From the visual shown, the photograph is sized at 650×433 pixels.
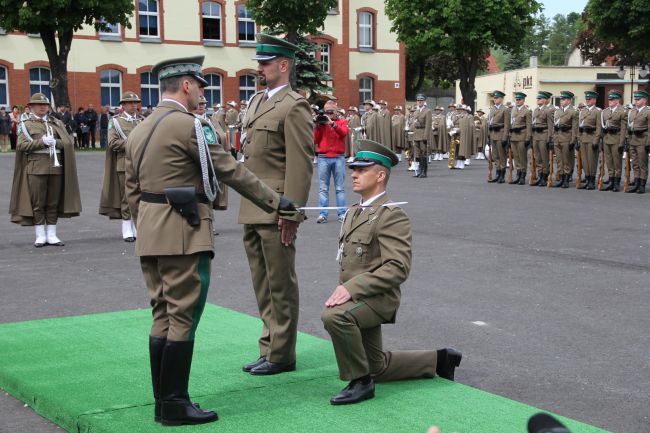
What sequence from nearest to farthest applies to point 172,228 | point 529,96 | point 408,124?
point 172,228 < point 408,124 < point 529,96

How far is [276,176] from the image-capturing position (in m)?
6.44

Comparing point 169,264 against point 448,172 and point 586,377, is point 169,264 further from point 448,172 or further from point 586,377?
point 448,172

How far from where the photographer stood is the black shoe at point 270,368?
21.3 feet

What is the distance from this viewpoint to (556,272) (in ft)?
35.7

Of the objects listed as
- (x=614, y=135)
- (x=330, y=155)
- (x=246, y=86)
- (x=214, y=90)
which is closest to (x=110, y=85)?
(x=214, y=90)

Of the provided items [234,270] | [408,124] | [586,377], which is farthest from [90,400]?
[408,124]

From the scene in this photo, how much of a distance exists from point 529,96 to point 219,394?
6299 centimetres

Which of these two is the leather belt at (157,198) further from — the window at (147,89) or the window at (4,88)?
the window at (147,89)

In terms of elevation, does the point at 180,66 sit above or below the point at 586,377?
above

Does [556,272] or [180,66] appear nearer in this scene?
[180,66]

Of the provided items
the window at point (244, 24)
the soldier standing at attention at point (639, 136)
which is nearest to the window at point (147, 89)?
the window at point (244, 24)

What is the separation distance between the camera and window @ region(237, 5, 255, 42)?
53156 mm

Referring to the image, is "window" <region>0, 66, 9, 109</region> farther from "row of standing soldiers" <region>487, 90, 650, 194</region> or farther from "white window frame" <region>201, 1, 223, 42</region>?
"row of standing soldiers" <region>487, 90, 650, 194</region>

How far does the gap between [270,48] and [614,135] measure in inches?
678
